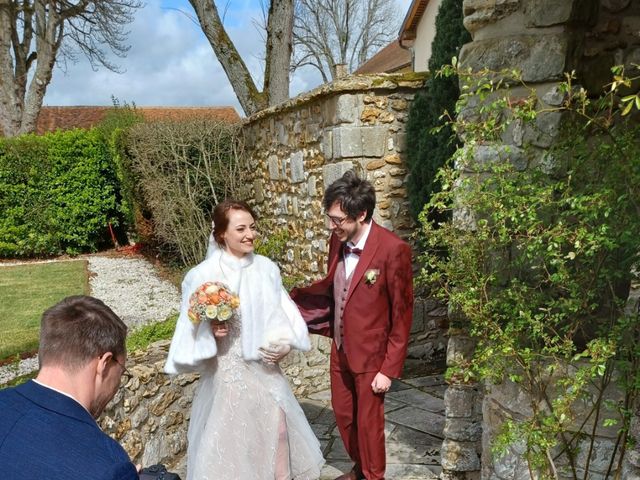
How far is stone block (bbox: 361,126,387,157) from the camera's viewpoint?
5.98 meters

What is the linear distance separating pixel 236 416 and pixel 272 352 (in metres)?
0.41

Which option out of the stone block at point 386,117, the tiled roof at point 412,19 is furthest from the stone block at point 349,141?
the tiled roof at point 412,19

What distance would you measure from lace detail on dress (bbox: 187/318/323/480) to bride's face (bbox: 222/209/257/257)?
42 cm

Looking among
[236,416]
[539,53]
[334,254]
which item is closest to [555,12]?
[539,53]

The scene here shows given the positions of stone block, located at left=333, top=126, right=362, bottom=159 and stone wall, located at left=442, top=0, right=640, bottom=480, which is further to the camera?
stone block, located at left=333, top=126, right=362, bottom=159

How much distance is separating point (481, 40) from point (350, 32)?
29.5m

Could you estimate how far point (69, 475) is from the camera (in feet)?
4.63

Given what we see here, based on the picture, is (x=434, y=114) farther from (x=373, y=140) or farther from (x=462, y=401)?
(x=462, y=401)

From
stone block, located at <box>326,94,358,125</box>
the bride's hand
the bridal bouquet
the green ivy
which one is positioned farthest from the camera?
stone block, located at <box>326,94,358,125</box>

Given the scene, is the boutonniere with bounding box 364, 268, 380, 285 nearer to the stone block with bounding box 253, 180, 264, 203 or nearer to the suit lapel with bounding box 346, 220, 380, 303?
the suit lapel with bounding box 346, 220, 380, 303

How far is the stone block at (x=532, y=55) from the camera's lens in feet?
10.1

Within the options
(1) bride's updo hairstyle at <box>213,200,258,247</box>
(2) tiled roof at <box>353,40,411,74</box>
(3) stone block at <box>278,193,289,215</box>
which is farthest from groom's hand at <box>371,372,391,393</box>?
(2) tiled roof at <box>353,40,411,74</box>

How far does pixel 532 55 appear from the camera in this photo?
314 cm

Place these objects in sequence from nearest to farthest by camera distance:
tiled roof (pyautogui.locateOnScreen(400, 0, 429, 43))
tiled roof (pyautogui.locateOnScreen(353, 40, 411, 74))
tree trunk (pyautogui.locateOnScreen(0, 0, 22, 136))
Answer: tree trunk (pyautogui.locateOnScreen(0, 0, 22, 136)) → tiled roof (pyautogui.locateOnScreen(400, 0, 429, 43)) → tiled roof (pyautogui.locateOnScreen(353, 40, 411, 74))
